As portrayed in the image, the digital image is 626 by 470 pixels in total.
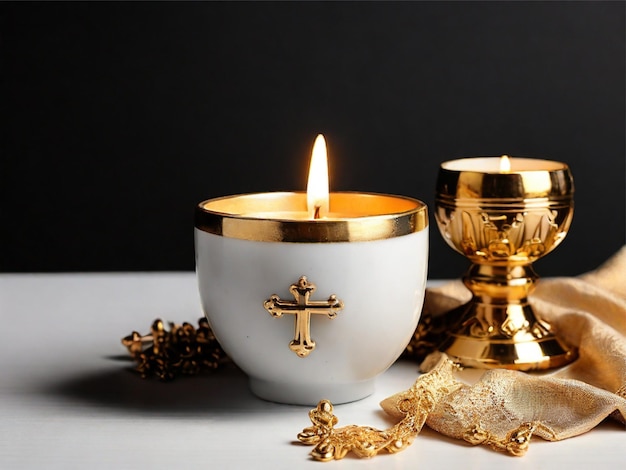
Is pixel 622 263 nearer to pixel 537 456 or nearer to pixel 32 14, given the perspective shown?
pixel 537 456

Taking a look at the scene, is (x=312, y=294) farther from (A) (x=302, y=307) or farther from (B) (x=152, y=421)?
(B) (x=152, y=421)

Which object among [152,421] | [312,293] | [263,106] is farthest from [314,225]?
[263,106]

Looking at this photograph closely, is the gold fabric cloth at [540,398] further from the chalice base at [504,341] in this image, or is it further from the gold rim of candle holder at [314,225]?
the gold rim of candle holder at [314,225]

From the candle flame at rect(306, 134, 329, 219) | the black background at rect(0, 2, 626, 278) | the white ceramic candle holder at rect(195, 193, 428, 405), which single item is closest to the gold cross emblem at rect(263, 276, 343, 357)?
the white ceramic candle holder at rect(195, 193, 428, 405)

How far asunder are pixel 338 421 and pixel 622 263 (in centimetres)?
46

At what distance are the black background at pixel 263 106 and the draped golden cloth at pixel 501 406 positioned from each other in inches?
44.3

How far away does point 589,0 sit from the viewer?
6.27 ft

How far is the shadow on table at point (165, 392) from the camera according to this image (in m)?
0.74

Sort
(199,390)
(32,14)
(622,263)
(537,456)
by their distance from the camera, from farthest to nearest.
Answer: (32,14) → (622,263) → (199,390) → (537,456)

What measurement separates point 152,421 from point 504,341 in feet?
1.04

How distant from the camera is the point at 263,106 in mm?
1914

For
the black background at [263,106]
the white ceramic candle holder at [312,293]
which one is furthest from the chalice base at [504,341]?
the black background at [263,106]

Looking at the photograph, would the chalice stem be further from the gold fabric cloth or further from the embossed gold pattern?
the embossed gold pattern

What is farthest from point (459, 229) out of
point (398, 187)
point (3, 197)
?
point (3, 197)
